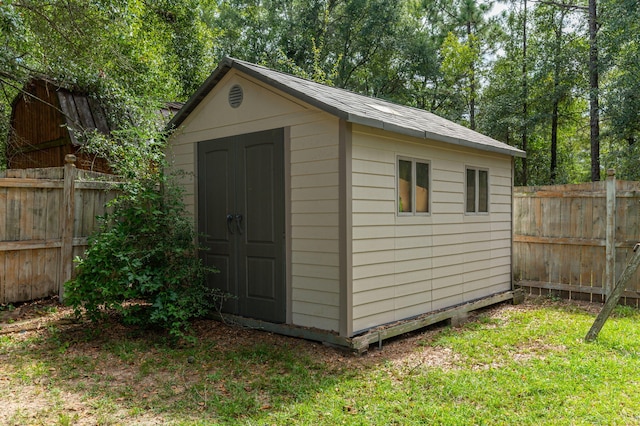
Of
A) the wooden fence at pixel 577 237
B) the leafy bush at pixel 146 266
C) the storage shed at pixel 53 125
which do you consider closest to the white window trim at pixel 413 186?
the leafy bush at pixel 146 266

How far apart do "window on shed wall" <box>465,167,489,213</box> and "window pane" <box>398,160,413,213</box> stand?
1.55 meters

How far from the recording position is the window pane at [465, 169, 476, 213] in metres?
7.02

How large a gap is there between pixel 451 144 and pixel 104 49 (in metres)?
6.75

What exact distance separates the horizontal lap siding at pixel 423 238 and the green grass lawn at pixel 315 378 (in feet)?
1.95

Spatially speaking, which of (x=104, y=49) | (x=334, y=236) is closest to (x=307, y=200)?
(x=334, y=236)

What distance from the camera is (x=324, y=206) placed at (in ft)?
16.8

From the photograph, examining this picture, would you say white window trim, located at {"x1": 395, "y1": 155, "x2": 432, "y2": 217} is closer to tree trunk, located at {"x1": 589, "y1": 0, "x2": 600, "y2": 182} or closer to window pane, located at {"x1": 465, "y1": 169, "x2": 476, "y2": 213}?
window pane, located at {"x1": 465, "y1": 169, "x2": 476, "y2": 213}

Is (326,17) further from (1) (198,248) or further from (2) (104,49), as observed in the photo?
(1) (198,248)

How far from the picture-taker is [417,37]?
69.4ft

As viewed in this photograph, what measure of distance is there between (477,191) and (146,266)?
4.92m

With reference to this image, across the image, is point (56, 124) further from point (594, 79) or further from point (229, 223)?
point (594, 79)

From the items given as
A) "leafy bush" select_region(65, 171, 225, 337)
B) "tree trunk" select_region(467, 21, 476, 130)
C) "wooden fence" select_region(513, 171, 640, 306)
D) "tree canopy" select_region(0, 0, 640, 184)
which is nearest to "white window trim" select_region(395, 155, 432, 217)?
"leafy bush" select_region(65, 171, 225, 337)

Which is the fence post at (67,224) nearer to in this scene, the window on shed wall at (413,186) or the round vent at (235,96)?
the round vent at (235,96)

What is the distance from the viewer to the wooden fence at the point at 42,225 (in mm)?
6346
